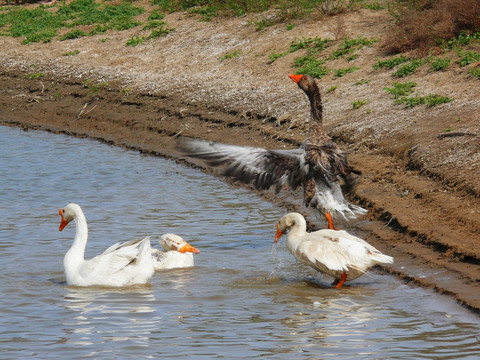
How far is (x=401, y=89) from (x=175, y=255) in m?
7.10

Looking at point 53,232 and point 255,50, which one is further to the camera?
point 255,50

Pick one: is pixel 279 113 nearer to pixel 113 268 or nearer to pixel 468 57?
pixel 468 57

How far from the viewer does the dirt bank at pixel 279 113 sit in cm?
951

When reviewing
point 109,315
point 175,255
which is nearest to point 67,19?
point 175,255

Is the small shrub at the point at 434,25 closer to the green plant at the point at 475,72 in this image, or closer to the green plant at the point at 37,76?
the green plant at the point at 475,72

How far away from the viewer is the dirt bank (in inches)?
A: 374

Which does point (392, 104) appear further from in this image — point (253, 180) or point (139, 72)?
point (139, 72)

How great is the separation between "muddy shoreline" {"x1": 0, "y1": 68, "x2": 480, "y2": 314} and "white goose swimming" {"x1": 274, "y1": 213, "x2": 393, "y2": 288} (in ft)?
1.69

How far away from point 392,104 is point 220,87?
16.5 feet

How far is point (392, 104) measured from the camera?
14.3 metres

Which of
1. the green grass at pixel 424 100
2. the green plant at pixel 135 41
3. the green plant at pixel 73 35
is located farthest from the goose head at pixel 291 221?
the green plant at pixel 73 35

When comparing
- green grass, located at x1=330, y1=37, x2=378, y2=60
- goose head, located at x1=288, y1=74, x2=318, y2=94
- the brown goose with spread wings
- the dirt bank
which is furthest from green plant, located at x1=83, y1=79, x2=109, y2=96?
the brown goose with spread wings

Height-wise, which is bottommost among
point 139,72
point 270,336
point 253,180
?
point 270,336

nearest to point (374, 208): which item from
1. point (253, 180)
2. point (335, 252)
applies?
point (253, 180)
